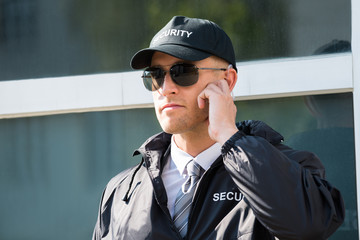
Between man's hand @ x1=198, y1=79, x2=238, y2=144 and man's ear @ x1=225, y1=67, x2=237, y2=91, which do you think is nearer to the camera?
man's hand @ x1=198, y1=79, x2=238, y2=144

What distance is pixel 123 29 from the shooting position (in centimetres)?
456

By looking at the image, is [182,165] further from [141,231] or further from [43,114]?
[43,114]

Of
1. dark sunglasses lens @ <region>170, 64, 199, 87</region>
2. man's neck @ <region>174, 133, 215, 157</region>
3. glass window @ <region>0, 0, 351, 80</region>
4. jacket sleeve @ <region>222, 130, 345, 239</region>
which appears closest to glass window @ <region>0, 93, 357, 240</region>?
glass window @ <region>0, 0, 351, 80</region>

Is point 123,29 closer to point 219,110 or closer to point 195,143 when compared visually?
point 195,143

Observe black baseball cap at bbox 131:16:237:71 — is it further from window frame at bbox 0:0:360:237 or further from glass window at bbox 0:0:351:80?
glass window at bbox 0:0:351:80

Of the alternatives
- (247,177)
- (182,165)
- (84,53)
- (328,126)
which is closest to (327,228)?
(247,177)

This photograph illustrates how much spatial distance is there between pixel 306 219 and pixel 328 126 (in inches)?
86.1

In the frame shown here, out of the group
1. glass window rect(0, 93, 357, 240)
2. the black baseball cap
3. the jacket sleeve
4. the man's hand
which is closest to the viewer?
the jacket sleeve

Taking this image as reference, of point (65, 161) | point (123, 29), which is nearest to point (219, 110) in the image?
point (123, 29)

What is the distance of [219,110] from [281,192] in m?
0.48

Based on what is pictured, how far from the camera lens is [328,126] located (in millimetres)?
4113

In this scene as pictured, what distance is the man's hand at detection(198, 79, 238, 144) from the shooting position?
230 centimetres

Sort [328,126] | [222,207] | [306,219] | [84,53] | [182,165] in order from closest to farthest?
[306,219] < [222,207] < [182,165] < [328,126] < [84,53]

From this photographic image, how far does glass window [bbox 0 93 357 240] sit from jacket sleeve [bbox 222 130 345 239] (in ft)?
6.80
